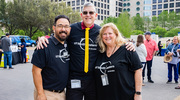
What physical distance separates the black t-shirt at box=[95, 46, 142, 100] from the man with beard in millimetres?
581

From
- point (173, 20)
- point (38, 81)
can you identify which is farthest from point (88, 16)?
point (173, 20)

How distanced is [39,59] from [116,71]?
3.94ft

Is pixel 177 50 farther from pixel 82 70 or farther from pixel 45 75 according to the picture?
pixel 45 75

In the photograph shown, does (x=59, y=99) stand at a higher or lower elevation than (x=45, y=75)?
lower

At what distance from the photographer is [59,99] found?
9.64ft

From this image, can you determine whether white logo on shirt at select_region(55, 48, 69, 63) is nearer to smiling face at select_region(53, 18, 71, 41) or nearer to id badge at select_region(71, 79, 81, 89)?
smiling face at select_region(53, 18, 71, 41)

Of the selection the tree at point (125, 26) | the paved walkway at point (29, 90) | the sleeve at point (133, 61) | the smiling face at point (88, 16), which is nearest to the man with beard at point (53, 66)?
the smiling face at point (88, 16)

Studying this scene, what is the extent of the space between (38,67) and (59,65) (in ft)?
1.05

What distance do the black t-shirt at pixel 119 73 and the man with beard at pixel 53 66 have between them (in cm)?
58

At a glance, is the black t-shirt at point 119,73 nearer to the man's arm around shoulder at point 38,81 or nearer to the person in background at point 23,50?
the man's arm around shoulder at point 38,81

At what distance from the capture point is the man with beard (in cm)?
275

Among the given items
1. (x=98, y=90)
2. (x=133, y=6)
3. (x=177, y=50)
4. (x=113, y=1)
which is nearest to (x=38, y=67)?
(x=98, y=90)

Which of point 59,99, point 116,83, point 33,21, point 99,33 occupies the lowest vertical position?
point 59,99

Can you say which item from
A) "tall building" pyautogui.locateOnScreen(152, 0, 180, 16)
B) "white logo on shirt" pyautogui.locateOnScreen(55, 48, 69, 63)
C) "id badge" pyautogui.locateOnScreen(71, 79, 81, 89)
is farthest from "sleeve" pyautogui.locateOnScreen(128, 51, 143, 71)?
"tall building" pyautogui.locateOnScreen(152, 0, 180, 16)
